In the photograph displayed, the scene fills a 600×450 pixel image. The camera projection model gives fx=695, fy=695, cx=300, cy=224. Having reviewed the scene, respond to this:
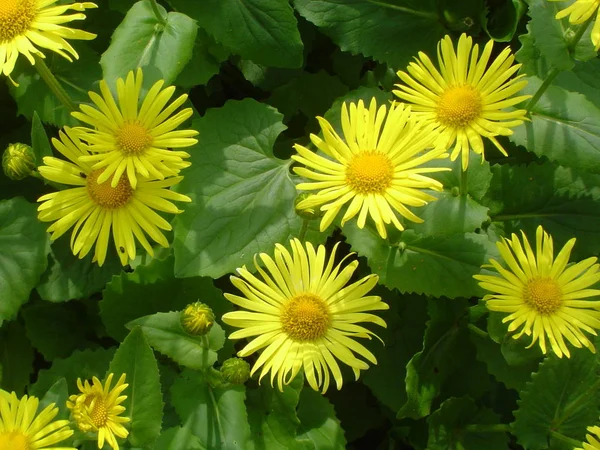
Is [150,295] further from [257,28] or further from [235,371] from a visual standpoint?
[257,28]

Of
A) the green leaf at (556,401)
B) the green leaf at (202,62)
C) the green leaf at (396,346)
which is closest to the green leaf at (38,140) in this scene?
the green leaf at (202,62)

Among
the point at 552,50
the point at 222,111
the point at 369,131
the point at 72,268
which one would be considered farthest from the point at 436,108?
the point at 72,268

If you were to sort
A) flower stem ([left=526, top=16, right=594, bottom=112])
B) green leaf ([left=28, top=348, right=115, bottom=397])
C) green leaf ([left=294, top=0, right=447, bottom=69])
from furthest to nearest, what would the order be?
green leaf ([left=294, top=0, right=447, bottom=69]) < green leaf ([left=28, top=348, right=115, bottom=397]) < flower stem ([left=526, top=16, right=594, bottom=112])

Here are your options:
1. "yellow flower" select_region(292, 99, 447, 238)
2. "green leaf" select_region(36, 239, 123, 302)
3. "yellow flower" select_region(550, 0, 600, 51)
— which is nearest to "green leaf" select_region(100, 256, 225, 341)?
"green leaf" select_region(36, 239, 123, 302)

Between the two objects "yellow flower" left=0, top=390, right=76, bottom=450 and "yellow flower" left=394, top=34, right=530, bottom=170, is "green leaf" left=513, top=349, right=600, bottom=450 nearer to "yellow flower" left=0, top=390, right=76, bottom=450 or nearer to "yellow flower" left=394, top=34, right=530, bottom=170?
"yellow flower" left=394, top=34, right=530, bottom=170

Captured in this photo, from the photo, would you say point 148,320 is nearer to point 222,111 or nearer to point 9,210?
point 9,210

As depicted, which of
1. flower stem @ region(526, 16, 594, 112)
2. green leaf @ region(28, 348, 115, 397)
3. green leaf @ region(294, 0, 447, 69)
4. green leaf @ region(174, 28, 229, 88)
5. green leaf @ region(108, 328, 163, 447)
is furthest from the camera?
green leaf @ region(294, 0, 447, 69)
